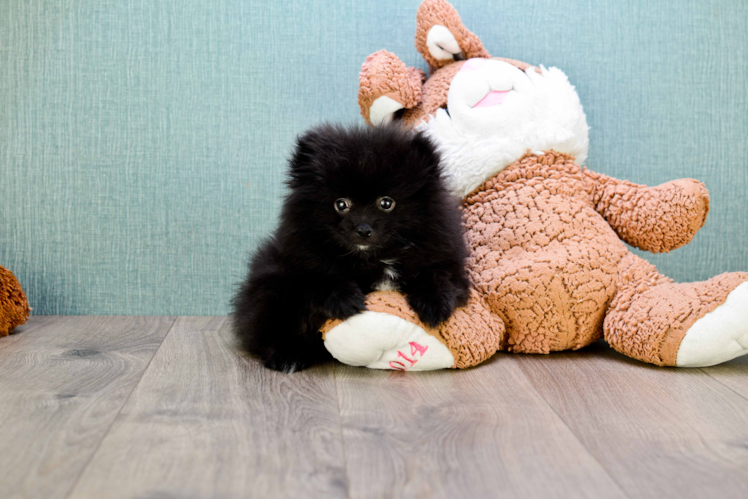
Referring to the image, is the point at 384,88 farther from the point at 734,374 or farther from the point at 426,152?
the point at 734,374

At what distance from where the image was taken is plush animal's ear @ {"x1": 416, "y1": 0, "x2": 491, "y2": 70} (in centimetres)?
164

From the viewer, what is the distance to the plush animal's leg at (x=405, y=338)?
130 centimetres

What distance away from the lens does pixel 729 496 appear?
2.76 feet

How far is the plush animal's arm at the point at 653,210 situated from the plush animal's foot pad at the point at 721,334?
252mm

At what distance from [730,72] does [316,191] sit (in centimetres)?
149

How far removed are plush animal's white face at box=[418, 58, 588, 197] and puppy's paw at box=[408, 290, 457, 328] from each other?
36 centimetres

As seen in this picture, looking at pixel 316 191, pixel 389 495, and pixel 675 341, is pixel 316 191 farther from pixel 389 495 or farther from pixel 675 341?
pixel 675 341

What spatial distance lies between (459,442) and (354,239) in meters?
0.47

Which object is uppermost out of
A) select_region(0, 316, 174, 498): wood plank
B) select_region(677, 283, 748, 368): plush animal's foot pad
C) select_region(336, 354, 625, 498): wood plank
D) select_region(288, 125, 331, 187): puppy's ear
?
select_region(288, 125, 331, 187): puppy's ear

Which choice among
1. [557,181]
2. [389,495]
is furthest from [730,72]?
[389,495]

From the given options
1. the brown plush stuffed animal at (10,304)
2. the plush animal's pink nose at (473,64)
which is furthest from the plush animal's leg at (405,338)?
the brown plush stuffed animal at (10,304)

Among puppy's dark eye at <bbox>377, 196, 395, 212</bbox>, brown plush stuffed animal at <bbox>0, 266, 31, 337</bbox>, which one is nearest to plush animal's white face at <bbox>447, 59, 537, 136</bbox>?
puppy's dark eye at <bbox>377, 196, 395, 212</bbox>

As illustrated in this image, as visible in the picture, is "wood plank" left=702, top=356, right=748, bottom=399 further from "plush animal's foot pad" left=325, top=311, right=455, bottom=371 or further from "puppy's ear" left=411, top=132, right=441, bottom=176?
"puppy's ear" left=411, top=132, right=441, bottom=176

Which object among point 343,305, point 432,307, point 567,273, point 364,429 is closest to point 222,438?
point 364,429
